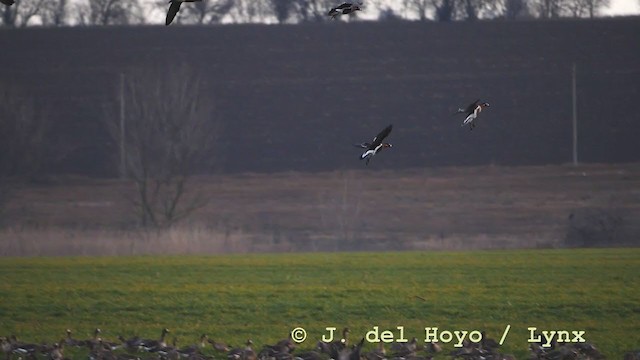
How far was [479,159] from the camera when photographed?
53125mm

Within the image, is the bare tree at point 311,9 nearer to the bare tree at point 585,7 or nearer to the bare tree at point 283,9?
the bare tree at point 283,9

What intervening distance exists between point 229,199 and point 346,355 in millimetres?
31119

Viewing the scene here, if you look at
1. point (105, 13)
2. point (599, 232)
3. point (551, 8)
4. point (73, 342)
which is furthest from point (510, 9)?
point (73, 342)

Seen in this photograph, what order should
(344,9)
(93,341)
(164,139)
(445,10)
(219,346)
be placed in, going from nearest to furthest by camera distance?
(344,9) < (93,341) < (219,346) < (164,139) < (445,10)

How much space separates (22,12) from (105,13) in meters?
3.60

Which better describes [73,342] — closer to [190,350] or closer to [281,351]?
[190,350]

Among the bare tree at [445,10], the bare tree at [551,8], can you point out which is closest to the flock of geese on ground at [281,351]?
the bare tree at [445,10]

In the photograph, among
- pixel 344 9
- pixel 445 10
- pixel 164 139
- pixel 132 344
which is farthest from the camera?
pixel 445 10

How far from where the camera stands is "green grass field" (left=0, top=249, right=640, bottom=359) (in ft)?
71.2

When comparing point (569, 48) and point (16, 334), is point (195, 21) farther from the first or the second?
point (16, 334)

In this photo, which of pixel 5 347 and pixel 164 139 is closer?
pixel 5 347

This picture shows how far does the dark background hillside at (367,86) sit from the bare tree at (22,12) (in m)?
6.76

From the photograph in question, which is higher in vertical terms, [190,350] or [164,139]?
[164,139]

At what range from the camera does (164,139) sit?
48.1m
